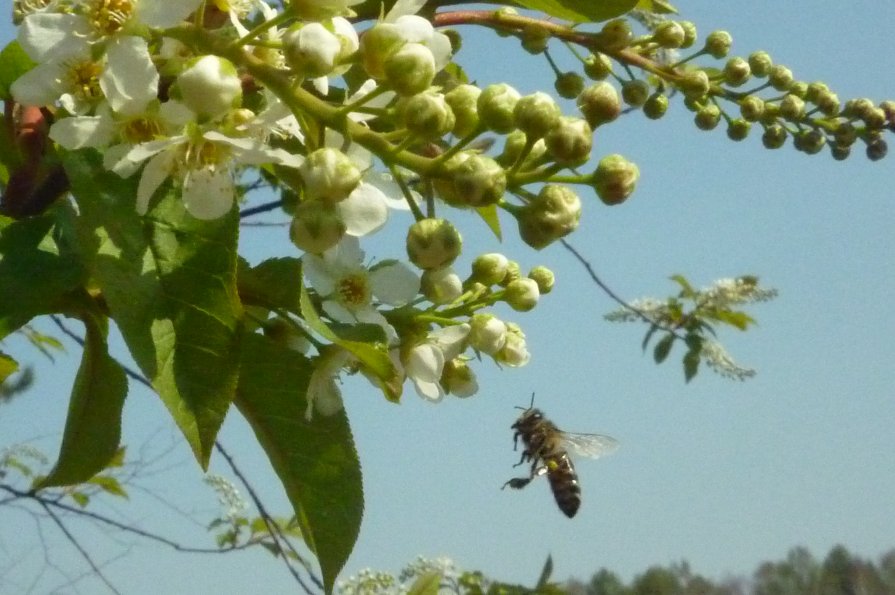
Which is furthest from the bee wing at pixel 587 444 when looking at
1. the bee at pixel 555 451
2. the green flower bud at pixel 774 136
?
the green flower bud at pixel 774 136

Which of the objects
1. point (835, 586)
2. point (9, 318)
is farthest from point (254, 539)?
point (835, 586)

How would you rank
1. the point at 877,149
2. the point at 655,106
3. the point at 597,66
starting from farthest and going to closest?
1. the point at 877,149
2. the point at 655,106
3. the point at 597,66

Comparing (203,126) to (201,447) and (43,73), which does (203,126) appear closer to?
(43,73)

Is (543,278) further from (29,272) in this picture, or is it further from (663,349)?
(663,349)

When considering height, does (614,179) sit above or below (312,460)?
Answer: above

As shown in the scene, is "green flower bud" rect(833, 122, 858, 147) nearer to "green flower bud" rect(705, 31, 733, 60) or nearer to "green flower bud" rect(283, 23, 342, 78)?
"green flower bud" rect(705, 31, 733, 60)

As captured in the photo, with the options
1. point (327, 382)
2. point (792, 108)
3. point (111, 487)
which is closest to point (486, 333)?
point (327, 382)
